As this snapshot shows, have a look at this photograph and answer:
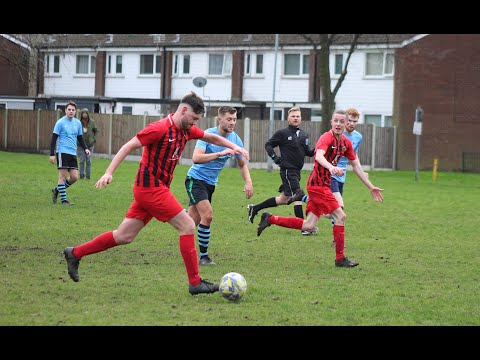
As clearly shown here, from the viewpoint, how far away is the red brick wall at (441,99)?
46.5m

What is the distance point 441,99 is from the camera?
47312mm

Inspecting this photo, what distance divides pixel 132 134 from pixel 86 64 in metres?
16.1

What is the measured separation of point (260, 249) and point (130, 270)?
2.98m

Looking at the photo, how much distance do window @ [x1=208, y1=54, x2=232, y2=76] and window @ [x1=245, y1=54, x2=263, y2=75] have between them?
126cm

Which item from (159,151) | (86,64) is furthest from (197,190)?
(86,64)

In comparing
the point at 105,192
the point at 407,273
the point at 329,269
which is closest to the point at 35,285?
the point at 329,269

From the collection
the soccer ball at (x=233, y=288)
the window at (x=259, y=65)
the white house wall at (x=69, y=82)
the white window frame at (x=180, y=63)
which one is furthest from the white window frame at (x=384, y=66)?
the soccer ball at (x=233, y=288)

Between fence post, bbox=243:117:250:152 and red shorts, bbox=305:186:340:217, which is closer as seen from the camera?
red shorts, bbox=305:186:340:217

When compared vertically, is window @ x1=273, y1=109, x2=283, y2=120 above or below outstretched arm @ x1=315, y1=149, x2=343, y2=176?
above

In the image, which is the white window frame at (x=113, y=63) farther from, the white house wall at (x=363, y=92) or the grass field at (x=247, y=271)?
the grass field at (x=247, y=271)

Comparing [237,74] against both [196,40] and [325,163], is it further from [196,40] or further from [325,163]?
[325,163]

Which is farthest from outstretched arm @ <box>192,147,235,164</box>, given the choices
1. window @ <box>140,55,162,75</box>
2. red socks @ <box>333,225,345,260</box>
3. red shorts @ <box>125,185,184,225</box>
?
→ window @ <box>140,55,162,75</box>

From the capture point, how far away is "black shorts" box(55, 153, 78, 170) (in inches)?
774

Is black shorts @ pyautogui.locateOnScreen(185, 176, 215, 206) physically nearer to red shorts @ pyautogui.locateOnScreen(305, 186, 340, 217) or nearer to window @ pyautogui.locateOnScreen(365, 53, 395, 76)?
→ red shorts @ pyautogui.locateOnScreen(305, 186, 340, 217)
